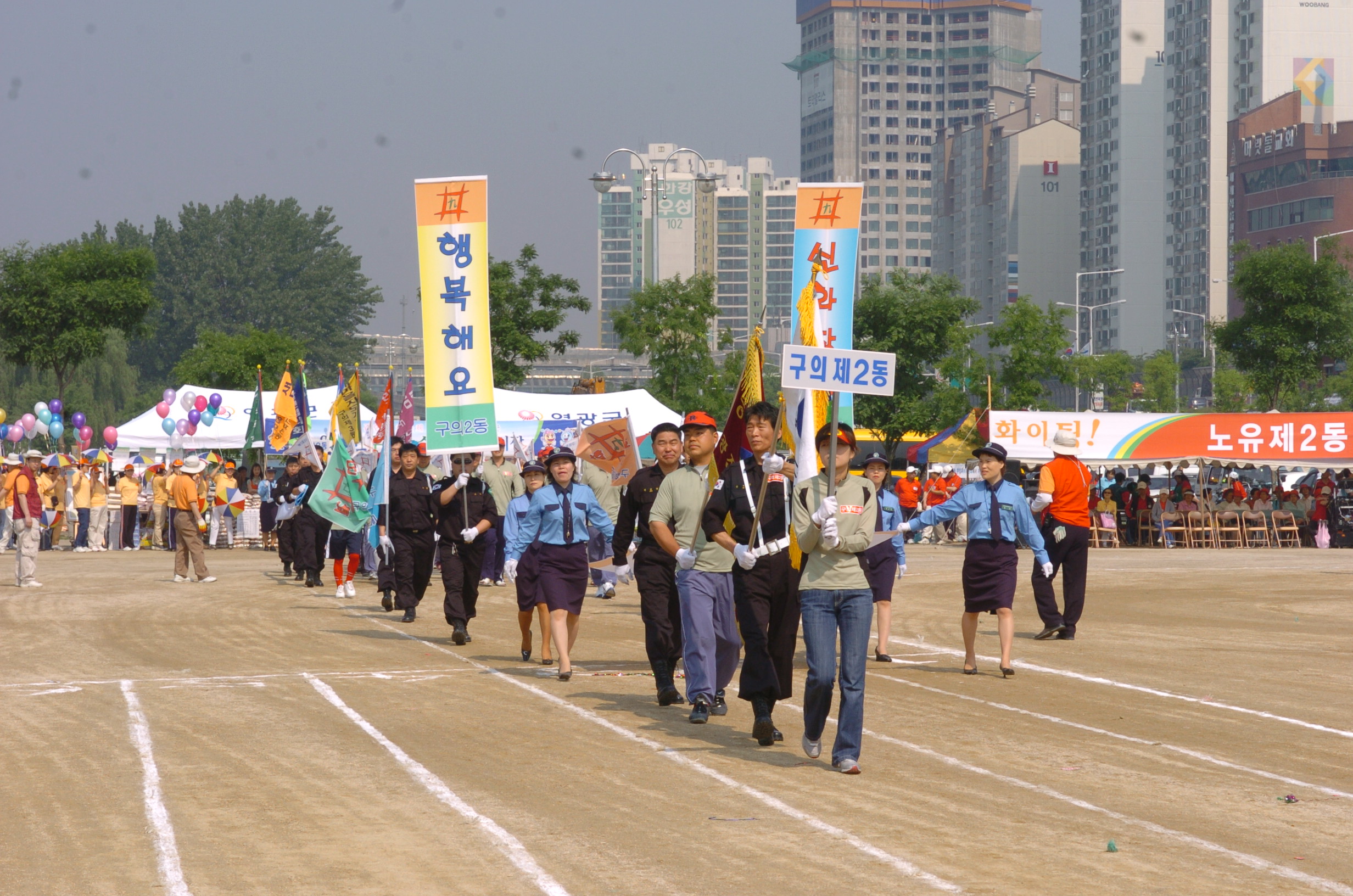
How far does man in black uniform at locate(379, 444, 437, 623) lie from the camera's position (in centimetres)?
1558

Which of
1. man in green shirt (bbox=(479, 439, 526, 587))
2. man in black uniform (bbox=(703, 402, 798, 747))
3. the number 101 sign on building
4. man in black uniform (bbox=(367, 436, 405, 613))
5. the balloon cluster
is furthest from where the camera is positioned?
the balloon cluster

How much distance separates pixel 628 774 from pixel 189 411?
2928cm

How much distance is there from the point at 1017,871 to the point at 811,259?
33.6ft

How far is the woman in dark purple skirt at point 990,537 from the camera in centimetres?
1244

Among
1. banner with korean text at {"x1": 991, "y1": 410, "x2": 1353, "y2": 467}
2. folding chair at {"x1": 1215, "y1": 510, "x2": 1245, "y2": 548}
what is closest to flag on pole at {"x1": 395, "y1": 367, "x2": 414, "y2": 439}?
A: banner with korean text at {"x1": 991, "y1": 410, "x2": 1353, "y2": 467}

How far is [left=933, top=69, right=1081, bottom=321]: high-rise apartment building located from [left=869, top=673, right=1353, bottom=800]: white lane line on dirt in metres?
145

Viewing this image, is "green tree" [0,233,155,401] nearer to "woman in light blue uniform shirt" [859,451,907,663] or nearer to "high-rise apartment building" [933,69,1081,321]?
"woman in light blue uniform shirt" [859,451,907,663]

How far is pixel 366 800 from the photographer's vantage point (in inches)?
302

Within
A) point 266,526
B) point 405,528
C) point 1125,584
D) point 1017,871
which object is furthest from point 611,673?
point 266,526

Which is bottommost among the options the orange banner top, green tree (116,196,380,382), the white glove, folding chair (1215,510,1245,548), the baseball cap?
folding chair (1215,510,1245,548)

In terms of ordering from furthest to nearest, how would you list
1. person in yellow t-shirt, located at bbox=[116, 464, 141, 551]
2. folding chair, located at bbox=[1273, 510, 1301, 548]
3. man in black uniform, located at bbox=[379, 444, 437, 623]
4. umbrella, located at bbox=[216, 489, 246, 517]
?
folding chair, located at bbox=[1273, 510, 1301, 548], umbrella, located at bbox=[216, 489, 246, 517], person in yellow t-shirt, located at bbox=[116, 464, 141, 551], man in black uniform, located at bbox=[379, 444, 437, 623]

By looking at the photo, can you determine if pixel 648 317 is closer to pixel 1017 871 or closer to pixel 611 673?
pixel 611 673

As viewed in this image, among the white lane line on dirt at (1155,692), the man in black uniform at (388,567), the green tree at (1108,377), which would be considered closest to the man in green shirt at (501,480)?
the man in black uniform at (388,567)

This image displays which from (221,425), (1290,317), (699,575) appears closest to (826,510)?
(699,575)
